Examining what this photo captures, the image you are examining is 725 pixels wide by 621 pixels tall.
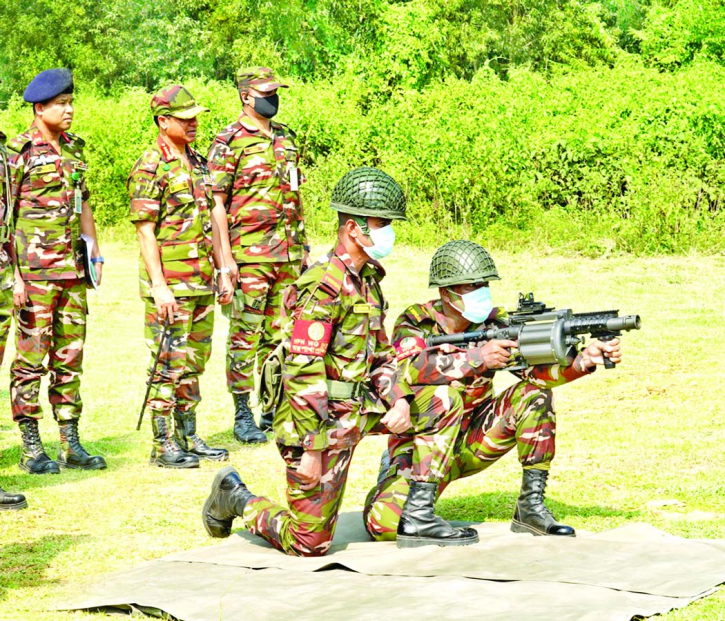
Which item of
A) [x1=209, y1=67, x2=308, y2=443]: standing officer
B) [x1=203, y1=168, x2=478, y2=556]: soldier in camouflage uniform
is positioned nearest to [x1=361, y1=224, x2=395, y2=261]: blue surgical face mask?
[x1=203, y1=168, x2=478, y2=556]: soldier in camouflage uniform

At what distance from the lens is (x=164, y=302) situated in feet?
25.2

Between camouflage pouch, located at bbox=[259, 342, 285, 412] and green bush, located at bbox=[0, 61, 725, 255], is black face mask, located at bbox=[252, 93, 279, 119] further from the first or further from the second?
green bush, located at bbox=[0, 61, 725, 255]

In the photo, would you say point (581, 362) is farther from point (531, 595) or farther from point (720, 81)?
Result: point (720, 81)

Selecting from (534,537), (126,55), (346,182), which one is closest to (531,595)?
(534,537)

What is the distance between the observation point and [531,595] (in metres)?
4.98

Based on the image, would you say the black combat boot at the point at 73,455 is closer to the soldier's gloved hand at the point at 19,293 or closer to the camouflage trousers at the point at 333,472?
the soldier's gloved hand at the point at 19,293

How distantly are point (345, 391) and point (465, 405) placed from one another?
0.81 meters

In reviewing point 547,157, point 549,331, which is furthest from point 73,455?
point 547,157

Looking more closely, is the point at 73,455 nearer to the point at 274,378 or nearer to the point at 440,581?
the point at 274,378

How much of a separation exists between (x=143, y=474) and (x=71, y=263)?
1455 mm

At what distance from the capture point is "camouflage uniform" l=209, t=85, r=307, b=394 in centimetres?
852

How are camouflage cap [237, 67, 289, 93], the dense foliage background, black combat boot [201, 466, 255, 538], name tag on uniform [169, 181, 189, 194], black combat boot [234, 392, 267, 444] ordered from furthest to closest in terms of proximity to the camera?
the dense foliage background, black combat boot [234, 392, 267, 444], camouflage cap [237, 67, 289, 93], name tag on uniform [169, 181, 189, 194], black combat boot [201, 466, 255, 538]

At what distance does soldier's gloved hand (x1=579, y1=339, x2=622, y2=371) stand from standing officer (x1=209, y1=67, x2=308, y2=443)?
3.35 m

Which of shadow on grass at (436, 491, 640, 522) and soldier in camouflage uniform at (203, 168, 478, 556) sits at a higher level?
soldier in camouflage uniform at (203, 168, 478, 556)
